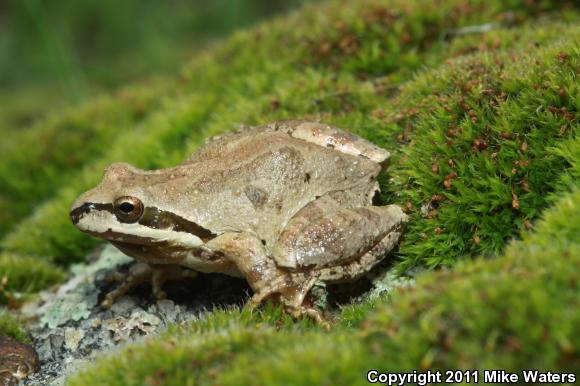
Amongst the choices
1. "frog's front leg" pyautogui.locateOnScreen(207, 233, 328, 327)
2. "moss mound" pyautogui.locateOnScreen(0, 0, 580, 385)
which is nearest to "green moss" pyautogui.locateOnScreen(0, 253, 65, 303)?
"moss mound" pyautogui.locateOnScreen(0, 0, 580, 385)

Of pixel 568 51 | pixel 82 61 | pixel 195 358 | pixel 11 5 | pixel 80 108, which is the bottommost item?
pixel 195 358

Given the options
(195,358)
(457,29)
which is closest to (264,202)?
(195,358)

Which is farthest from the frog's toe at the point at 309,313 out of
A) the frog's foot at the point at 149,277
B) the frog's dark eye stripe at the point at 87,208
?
the frog's dark eye stripe at the point at 87,208

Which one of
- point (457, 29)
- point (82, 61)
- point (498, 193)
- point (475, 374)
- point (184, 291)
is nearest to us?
point (475, 374)

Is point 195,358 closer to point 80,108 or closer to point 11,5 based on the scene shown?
point 80,108

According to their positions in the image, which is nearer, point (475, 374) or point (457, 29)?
point (475, 374)

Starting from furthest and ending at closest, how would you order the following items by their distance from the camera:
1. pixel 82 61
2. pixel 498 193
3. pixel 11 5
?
1. pixel 11 5
2. pixel 82 61
3. pixel 498 193

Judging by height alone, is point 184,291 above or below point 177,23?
below
